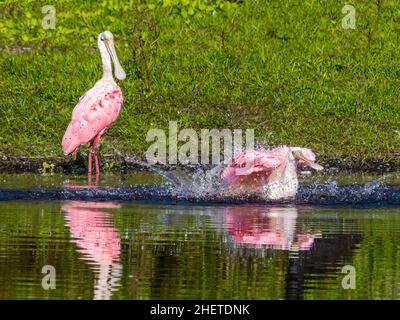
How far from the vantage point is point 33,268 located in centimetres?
878

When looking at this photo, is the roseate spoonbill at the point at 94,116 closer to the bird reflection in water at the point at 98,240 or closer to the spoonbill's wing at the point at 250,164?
the spoonbill's wing at the point at 250,164

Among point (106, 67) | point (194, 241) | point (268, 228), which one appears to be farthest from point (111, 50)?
point (194, 241)

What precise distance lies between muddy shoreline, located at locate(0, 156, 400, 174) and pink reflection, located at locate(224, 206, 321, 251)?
325cm

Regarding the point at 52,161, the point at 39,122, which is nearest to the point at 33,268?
the point at 52,161

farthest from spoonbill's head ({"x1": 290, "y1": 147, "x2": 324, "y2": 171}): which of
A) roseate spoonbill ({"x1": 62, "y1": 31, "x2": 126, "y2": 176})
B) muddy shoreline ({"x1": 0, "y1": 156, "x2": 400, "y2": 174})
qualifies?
roseate spoonbill ({"x1": 62, "y1": 31, "x2": 126, "y2": 176})

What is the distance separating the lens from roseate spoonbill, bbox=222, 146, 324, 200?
504 inches

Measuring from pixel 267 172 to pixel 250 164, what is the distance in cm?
18

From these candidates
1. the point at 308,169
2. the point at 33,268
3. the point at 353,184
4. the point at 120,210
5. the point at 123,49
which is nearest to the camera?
the point at 33,268

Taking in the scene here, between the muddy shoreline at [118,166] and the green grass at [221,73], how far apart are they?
0.42 ft

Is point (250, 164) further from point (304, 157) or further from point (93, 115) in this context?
point (93, 115)

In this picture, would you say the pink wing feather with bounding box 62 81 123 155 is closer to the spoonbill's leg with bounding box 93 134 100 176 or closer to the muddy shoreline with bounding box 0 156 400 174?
the spoonbill's leg with bounding box 93 134 100 176

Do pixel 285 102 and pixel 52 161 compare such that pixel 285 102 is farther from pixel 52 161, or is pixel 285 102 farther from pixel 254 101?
pixel 52 161

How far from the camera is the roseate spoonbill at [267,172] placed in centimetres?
1280
